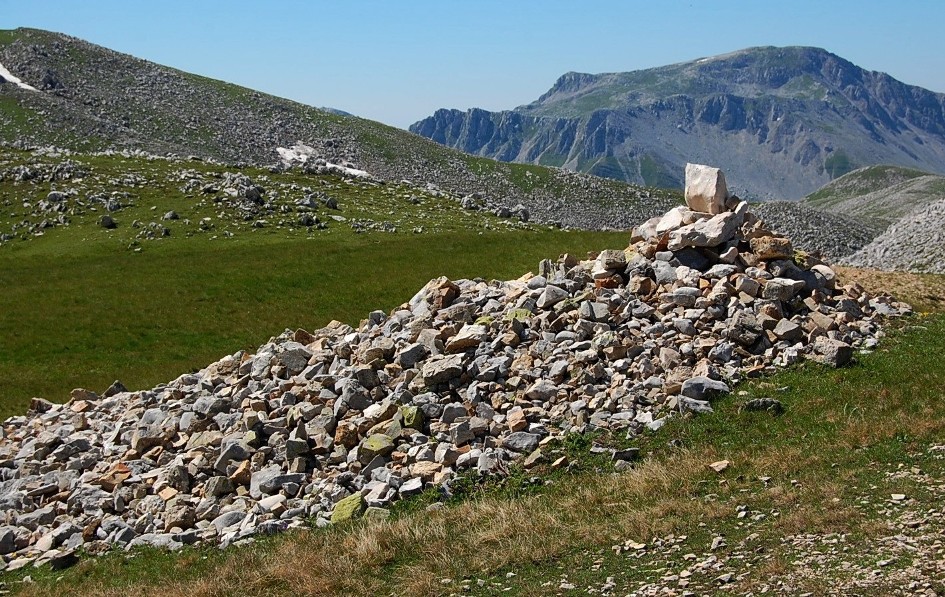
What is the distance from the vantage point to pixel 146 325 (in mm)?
43875

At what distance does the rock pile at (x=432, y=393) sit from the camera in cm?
1900

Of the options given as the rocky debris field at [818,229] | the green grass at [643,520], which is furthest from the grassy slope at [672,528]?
the rocky debris field at [818,229]

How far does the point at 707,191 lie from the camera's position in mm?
27641

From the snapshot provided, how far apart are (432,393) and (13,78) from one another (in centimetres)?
13841

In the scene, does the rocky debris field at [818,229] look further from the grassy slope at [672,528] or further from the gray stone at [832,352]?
the grassy slope at [672,528]

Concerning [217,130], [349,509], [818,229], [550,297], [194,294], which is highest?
[217,130]

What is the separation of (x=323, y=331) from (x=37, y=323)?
23273 millimetres

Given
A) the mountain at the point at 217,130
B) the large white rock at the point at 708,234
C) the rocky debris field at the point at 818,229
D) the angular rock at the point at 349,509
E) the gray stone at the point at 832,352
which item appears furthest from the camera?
the mountain at the point at 217,130

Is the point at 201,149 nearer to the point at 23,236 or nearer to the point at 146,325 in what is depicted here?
the point at 23,236

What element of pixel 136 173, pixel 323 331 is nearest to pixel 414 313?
pixel 323 331

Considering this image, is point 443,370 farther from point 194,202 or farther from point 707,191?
point 194,202

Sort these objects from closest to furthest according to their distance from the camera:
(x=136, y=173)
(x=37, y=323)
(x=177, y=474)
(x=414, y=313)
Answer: (x=177, y=474) → (x=414, y=313) → (x=37, y=323) → (x=136, y=173)

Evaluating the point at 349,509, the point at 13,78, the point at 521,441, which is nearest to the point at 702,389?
the point at 521,441

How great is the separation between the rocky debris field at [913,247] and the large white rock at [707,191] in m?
47.3
